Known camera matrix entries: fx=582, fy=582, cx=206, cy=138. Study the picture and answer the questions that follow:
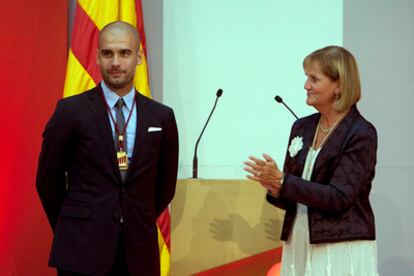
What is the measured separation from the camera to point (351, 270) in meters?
2.33

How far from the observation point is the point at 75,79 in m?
3.80

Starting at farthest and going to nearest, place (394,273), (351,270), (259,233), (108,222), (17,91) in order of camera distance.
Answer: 1. (394,273)
2. (17,91)
3. (259,233)
4. (351,270)
5. (108,222)

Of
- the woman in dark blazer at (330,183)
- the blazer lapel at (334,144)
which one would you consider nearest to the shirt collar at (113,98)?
the woman in dark blazer at (330,183)

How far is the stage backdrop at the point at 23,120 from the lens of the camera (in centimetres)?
379

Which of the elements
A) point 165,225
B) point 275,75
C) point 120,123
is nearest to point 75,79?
point 165,225

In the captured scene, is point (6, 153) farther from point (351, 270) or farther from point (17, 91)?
point (351, 270)

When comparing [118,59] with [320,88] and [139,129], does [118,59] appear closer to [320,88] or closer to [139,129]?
[139,129]

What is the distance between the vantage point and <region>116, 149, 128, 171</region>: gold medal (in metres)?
2.21

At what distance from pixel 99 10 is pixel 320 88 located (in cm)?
198

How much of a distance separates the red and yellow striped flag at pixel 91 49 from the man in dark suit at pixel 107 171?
146 cm

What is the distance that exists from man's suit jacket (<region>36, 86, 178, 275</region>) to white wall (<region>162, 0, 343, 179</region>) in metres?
2.07

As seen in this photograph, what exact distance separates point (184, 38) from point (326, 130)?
2204 mm

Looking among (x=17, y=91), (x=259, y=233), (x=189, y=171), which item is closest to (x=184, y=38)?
(x=189, y=171)

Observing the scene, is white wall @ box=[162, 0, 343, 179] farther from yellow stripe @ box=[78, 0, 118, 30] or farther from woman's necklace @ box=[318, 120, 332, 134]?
woman's necklace @ box=[318, 120, 332, 134]
